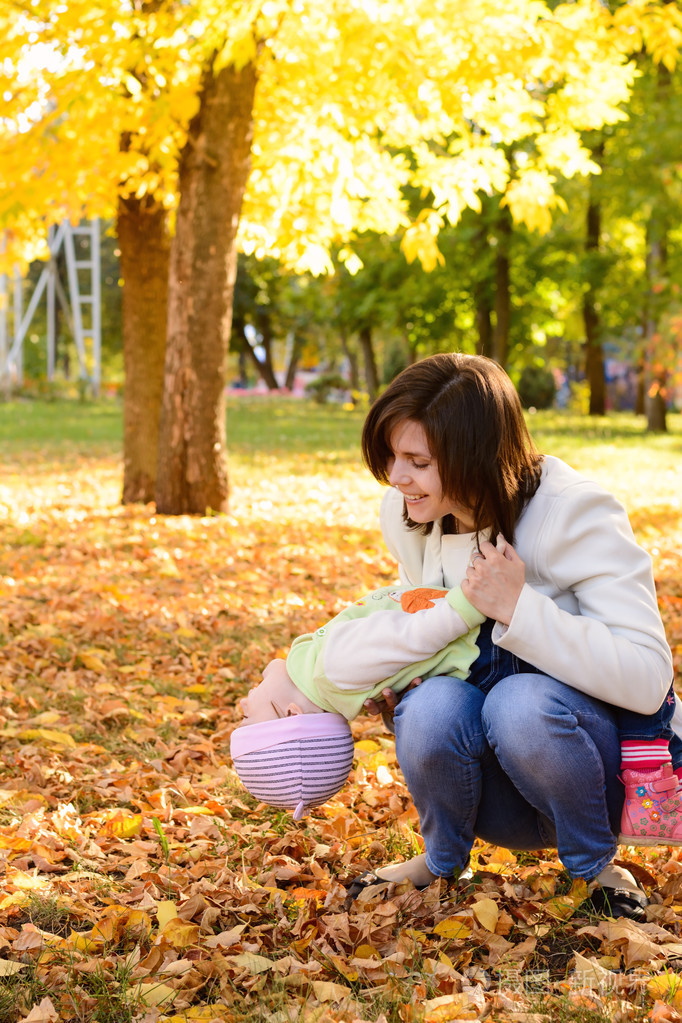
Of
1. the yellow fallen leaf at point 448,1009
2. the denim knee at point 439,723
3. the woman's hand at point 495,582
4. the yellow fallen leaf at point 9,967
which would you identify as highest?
the woman's hand at point 495,582

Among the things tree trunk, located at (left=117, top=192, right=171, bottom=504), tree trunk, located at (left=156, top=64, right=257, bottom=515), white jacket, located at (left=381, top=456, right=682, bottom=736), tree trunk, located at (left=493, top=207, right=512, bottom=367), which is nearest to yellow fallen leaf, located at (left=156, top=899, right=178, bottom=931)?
white jacket, located at (left=381, top=456, right=682, bottom=736)

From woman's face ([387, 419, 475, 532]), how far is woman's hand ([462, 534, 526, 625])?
0.18 meters

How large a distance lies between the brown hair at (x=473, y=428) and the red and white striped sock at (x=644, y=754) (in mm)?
556

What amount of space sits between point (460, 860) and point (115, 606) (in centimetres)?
343

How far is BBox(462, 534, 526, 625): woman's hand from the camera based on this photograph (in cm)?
235

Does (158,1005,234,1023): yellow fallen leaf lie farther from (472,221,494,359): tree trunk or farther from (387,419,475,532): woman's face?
(472,221,494,359): tree trunk

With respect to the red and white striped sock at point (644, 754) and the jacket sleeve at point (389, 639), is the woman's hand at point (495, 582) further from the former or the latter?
the red and white striped sock at point (644, 754)

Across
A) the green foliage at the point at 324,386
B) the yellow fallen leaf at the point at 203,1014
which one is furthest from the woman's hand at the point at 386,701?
the green foliage at the point at 324,386

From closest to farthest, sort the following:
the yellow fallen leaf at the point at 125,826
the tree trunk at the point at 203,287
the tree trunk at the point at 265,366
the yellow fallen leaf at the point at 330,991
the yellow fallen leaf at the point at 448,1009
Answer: the yellow fallen leaf at the point at 448,1009 < the yellow fallen leaf at the point at 330,991 < the yellow fallen leaf at the point at 125,826 < the tree trunk at the point at 203,287 < the tree trunk at the point at 265,366

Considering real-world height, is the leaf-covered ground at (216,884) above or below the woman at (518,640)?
below

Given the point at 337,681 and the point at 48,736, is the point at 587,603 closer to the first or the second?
the point at 337,681

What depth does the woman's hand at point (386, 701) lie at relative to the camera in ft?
8.36

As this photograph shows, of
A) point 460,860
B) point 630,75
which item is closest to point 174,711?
point 460,860

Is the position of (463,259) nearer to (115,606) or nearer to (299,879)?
(115,606)
